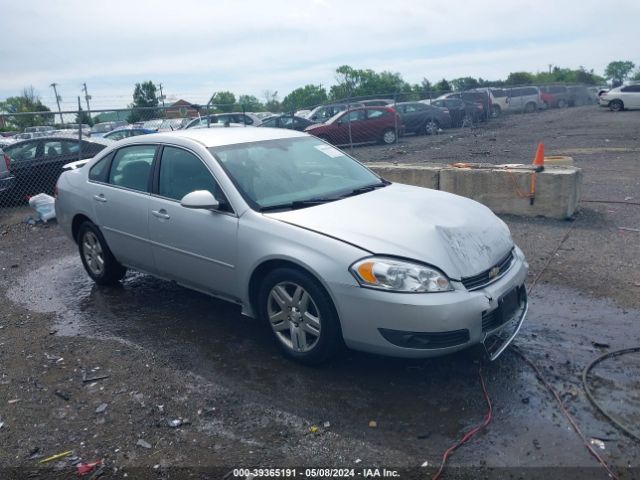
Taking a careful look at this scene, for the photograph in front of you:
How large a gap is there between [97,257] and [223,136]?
6.66 ft

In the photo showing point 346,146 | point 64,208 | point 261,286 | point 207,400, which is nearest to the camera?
point 207,400

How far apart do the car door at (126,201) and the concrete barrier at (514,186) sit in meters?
4.60

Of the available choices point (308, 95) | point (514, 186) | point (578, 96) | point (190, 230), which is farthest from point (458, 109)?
point (308, 95)

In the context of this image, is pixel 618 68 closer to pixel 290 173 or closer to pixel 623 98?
pixel 623 98

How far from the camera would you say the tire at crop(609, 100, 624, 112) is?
33128 millimetres

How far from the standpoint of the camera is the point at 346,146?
2128 cm

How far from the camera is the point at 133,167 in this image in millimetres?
5566

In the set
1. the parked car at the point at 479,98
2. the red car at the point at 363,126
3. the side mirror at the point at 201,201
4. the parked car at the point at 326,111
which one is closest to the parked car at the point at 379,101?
the parked car at the point at 326,111

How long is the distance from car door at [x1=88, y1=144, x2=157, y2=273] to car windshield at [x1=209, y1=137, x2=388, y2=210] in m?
0.93

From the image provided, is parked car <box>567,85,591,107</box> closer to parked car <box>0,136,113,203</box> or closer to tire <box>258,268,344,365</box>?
parked car <box>0,136,113,203</box>

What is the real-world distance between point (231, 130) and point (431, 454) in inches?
137

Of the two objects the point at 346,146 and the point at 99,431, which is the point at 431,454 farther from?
the point at 346,146

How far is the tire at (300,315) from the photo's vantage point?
3902 millimetres

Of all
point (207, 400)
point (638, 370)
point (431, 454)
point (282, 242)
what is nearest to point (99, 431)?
point (207, 400)
